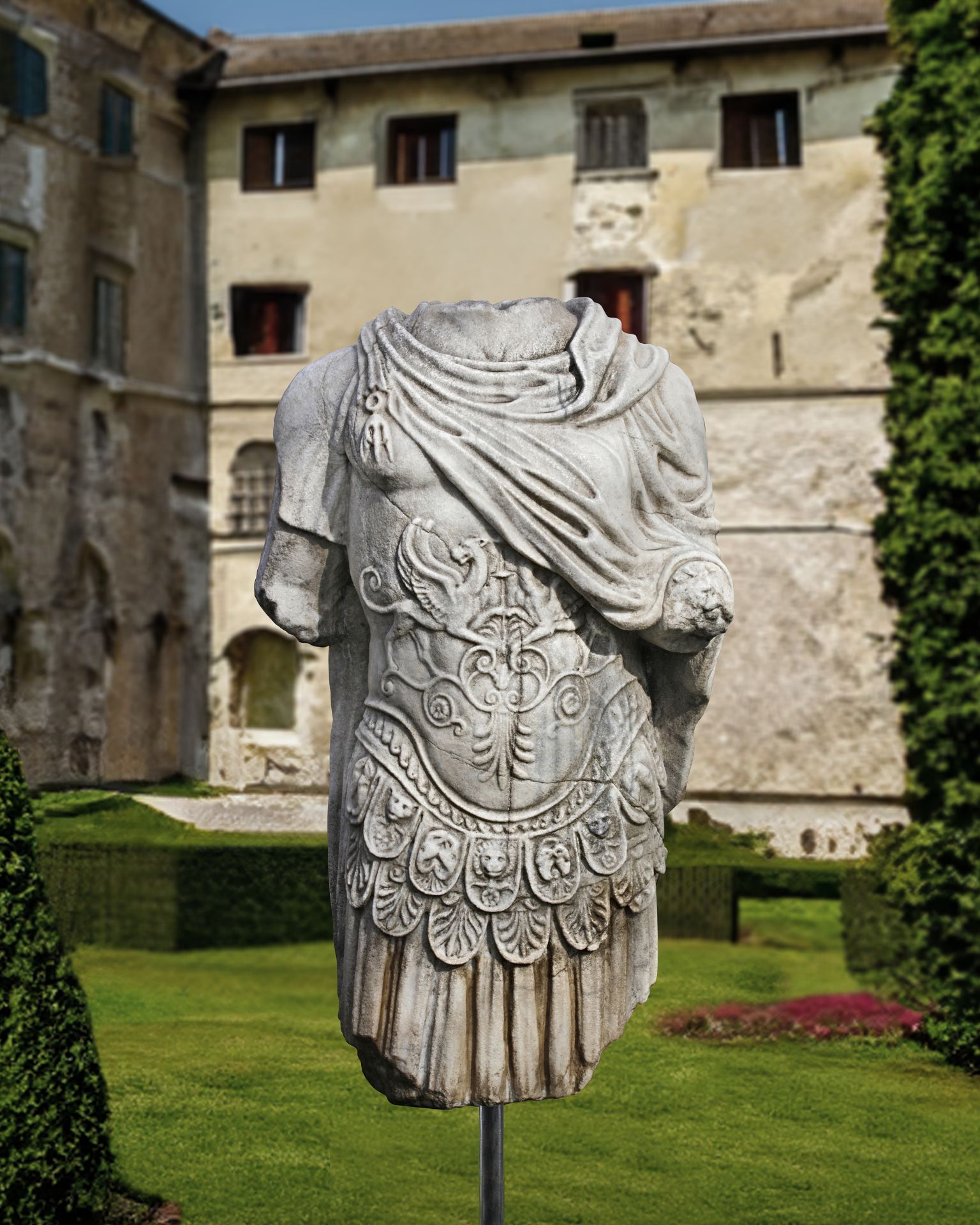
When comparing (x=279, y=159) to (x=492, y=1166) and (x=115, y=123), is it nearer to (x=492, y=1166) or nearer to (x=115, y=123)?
(x=115, y=123)

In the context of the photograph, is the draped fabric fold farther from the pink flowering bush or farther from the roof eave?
the roof eave

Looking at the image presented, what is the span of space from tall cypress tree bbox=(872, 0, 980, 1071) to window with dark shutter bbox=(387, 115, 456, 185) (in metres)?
4.94

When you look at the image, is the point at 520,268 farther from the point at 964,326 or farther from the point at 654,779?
the point at 654,779

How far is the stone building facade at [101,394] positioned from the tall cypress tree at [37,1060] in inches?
295

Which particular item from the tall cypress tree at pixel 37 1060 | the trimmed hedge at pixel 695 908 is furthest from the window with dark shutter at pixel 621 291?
the tall cypress tree at pixel 37 1060

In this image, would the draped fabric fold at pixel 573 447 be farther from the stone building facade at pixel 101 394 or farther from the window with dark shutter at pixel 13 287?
the window with dark shutter at pixel 13 287

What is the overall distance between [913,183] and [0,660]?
314 inches

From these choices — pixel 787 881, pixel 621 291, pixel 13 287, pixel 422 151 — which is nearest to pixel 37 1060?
pixel 787 881

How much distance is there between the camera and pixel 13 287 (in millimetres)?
12430

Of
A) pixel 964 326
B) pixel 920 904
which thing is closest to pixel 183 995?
pixel 920 904

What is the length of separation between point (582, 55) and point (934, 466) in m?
6.43

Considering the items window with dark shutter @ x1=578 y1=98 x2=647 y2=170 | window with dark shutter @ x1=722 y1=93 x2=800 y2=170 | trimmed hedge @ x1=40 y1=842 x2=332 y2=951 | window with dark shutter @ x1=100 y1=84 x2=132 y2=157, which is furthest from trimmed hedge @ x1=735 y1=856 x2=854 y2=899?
window with dark shutter @ x1=100 y1=84 x2=132 y2=157

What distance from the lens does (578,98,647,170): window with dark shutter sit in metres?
13.3

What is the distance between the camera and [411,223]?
44.1 feet
